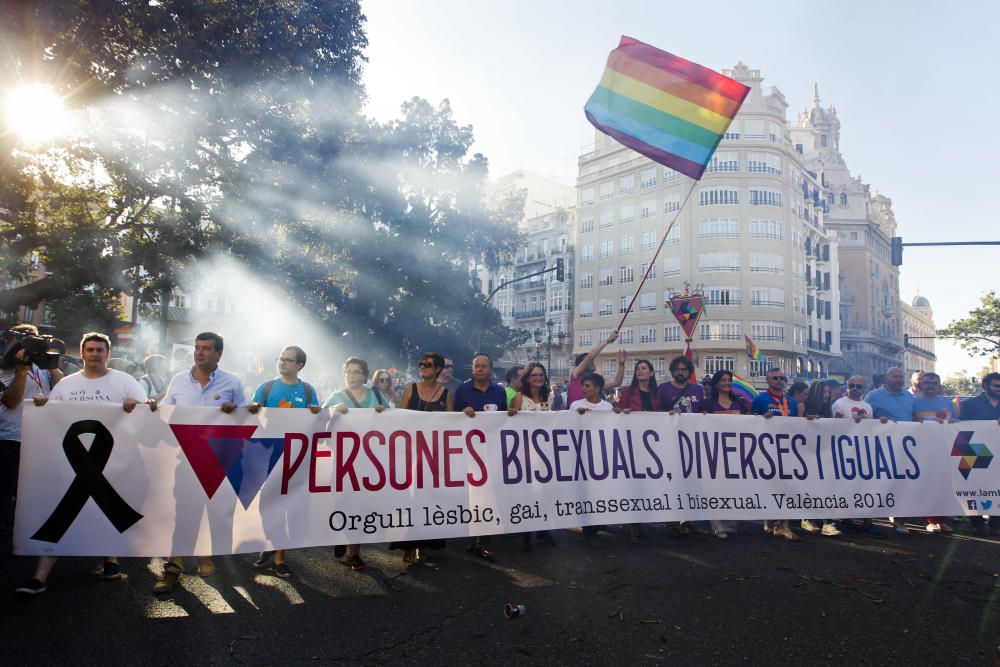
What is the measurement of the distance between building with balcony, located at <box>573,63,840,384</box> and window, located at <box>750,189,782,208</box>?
0.08 metres

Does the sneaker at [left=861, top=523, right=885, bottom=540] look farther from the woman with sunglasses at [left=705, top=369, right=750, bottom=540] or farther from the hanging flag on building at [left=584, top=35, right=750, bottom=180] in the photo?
the hanging flag on building at [left=584, top=35, right=750, bottom=180]

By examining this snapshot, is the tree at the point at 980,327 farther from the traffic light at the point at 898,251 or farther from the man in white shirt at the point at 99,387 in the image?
the man in white shirt at the point at 99,387

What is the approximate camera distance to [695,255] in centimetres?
5353

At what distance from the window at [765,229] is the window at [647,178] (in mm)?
8815

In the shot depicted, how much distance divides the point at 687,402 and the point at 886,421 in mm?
2153

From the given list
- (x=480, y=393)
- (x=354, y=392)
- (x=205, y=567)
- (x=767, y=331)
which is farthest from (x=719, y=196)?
(x=205, y=567)

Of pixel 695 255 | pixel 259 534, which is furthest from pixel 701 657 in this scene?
pixel 695 255

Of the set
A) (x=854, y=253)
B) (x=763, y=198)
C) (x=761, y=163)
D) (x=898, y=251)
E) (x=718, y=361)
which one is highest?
(x=761, y=163)

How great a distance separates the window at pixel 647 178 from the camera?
186 feet

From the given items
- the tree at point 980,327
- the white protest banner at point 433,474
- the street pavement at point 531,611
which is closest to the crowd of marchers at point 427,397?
the white protest banner at point 433,474

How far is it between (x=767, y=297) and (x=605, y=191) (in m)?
17.3

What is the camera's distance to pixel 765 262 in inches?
2074

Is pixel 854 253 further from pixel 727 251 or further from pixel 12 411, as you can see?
pixel 12 411

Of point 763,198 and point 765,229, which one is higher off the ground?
point 763,198
